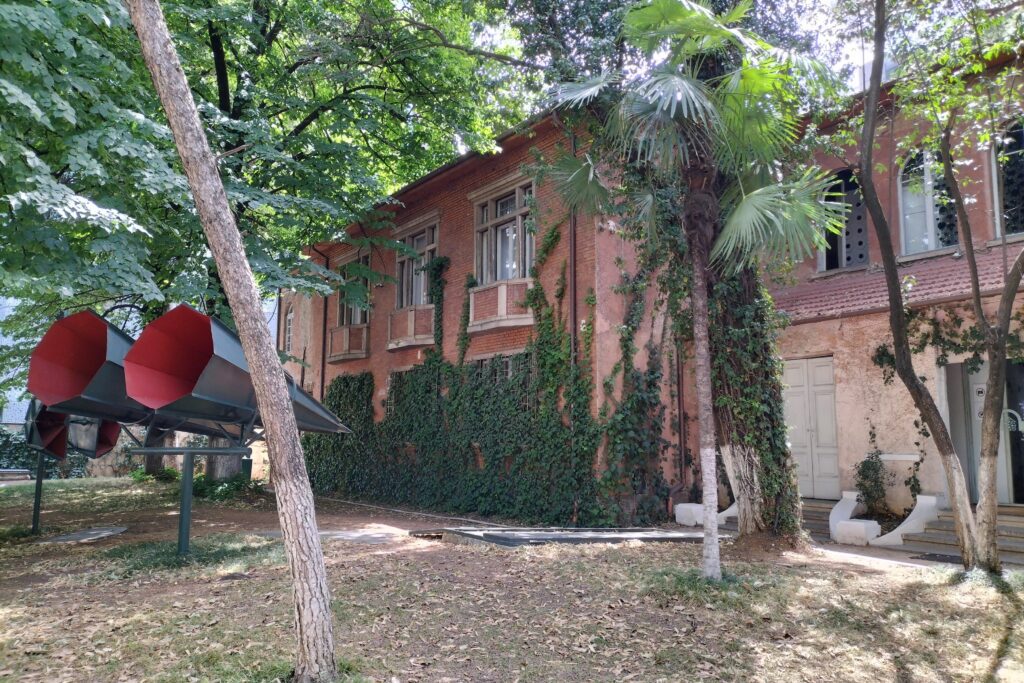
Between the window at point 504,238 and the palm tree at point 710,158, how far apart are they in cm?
619

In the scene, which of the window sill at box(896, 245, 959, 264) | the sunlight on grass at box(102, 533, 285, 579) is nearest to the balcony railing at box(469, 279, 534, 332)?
the sunlight on grass at box(102, 533, 285, 579)

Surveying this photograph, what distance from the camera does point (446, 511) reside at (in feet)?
51.0

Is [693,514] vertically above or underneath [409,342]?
underneath

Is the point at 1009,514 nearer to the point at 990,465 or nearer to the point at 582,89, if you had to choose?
the point at 990,465

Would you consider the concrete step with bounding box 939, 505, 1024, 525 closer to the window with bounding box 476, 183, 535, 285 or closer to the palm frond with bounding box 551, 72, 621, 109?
the palm frond with bounding box 551, 72, 621, 109

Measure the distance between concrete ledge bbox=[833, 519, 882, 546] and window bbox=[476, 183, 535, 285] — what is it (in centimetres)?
720

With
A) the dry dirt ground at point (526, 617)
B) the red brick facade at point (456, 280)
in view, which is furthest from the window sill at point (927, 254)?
the dry dirt ground at point (526, 617)

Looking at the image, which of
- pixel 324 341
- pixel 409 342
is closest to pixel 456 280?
pixel 409 342

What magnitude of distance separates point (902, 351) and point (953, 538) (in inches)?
157

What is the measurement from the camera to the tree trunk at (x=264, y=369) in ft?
15.0

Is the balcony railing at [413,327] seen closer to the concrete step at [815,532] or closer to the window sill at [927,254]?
the concrete step at [815,532]

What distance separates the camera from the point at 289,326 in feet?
85.1

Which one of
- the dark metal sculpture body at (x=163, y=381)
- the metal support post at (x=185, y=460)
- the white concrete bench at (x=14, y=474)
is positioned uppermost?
the dark metal sculpture body at (x=163, y=381)

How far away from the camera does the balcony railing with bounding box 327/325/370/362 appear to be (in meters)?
19.8
